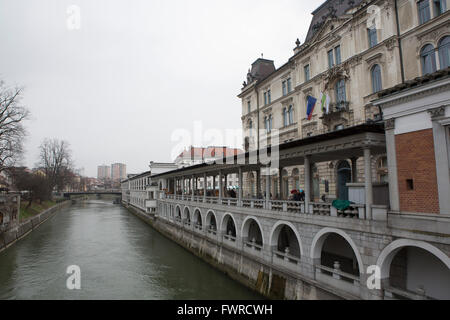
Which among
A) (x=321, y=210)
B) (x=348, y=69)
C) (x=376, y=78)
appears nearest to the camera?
(x=321, y=210)

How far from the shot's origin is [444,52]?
52.7ft

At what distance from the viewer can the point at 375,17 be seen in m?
20.0

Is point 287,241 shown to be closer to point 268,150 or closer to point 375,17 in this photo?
point 268,150

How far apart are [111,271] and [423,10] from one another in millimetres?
26308

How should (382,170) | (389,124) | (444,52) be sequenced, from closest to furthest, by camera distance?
1. (389,124)
2. (444,52)
3. (382,170)

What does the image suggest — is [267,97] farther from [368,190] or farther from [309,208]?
[368,190]

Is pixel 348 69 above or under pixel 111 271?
above

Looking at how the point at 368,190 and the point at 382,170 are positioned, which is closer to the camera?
the point at 368,190

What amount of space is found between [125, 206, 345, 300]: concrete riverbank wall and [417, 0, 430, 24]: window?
1727 centimetres

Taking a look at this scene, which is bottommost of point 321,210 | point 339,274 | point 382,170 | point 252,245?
point 252,245

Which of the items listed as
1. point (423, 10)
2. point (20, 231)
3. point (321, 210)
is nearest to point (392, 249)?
point (321, 210)

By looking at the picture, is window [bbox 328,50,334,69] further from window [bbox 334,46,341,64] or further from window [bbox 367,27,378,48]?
window [bbox 367,27,378,48]
